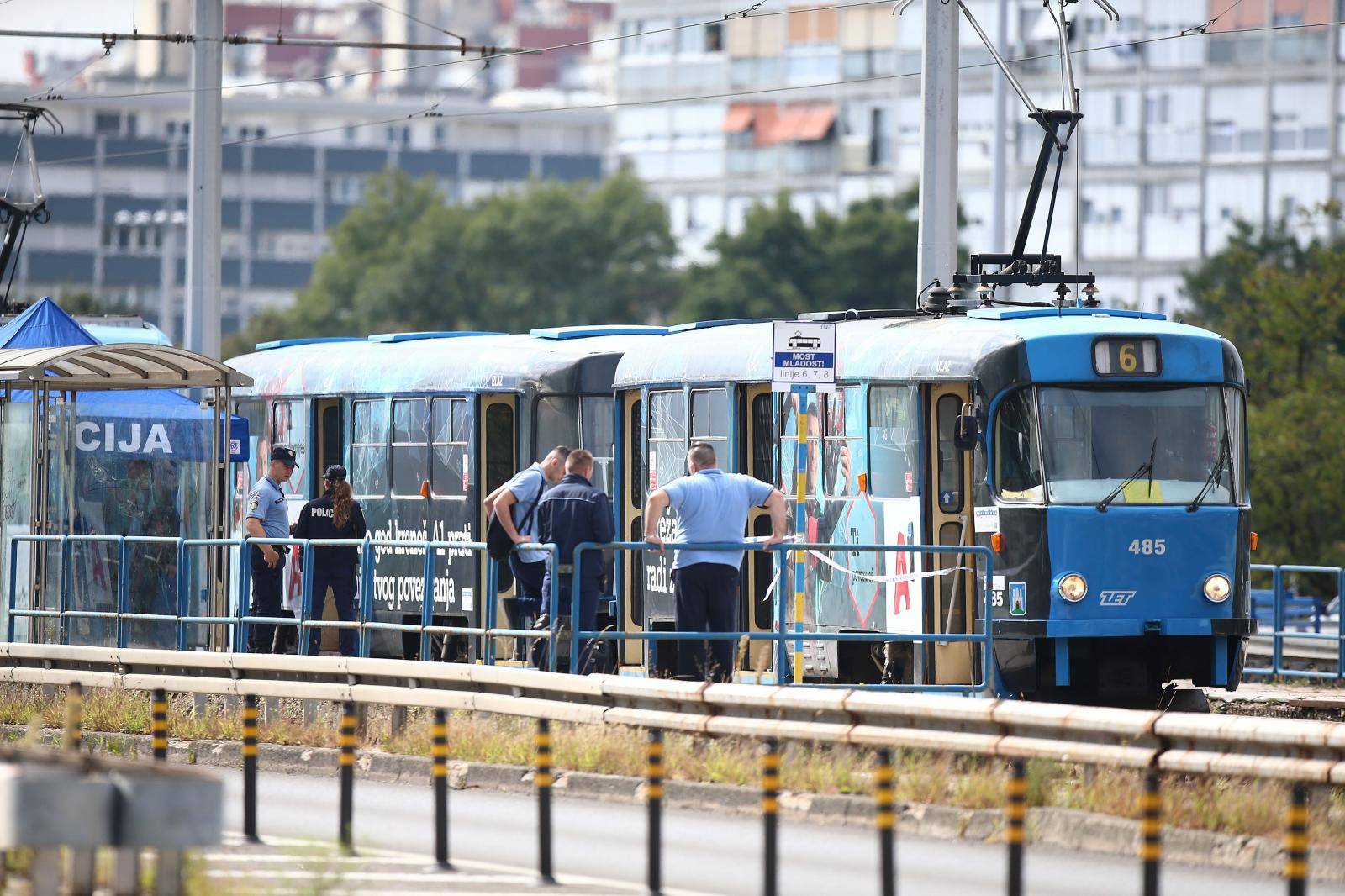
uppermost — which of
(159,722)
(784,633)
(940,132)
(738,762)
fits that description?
(940,132)

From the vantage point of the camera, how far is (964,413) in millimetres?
18062

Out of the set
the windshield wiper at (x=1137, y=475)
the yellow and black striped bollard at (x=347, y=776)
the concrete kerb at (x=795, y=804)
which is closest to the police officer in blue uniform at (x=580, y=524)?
the concrete kerb at (x=795, y=804)

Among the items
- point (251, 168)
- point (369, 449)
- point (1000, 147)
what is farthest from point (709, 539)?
point (251, 168)

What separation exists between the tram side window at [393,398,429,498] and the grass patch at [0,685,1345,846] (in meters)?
6.06

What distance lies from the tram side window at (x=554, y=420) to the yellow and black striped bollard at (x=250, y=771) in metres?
10.6

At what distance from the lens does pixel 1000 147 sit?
34906 mm

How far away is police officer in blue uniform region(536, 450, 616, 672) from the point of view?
56.3 feet

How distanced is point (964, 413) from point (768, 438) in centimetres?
230

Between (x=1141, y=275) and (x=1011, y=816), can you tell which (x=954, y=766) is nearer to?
(x=1011, y=816)

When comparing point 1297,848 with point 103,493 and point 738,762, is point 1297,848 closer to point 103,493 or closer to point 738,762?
point 738,762

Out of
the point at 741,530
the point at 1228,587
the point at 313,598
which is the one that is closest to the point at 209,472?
the point at 313,598

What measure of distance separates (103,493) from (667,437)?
453cm

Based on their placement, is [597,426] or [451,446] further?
[451,446]

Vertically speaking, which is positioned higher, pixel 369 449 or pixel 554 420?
pixel 554 420
